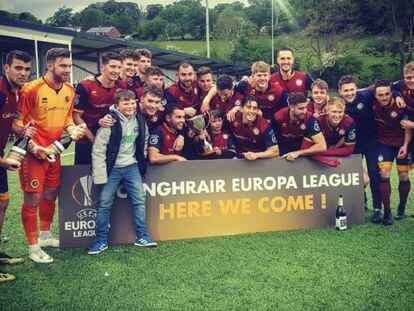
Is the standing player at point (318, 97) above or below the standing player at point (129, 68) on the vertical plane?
below

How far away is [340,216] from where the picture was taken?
558cm

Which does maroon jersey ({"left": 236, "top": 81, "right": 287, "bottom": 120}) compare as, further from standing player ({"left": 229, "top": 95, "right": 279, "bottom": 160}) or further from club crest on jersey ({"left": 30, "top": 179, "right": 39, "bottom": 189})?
club crest on jersey ({"left": 30, "top": 179, "right": 39, "bottom": 189})

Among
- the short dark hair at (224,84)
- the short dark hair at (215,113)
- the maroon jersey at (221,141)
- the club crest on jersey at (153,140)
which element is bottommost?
the maroon jersey at (221,141)

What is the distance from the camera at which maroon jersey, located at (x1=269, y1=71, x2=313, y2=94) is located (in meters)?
6.55

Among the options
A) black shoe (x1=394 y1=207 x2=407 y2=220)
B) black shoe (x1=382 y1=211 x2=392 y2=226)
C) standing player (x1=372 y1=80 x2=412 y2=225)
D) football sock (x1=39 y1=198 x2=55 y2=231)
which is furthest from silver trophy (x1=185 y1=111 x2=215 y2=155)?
black shoe (x1=394 y1=207 x2=407 y2=220)

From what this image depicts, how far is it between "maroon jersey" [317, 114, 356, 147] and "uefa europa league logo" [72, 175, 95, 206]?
321 centimetres

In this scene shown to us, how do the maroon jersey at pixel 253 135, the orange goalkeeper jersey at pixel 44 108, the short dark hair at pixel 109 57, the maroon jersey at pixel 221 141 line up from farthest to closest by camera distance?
Answer: the maroon jersey at pixel 221 141 → the maroon jersey at pixel 253 135 → the short dark hair at pixel 109 57 → the orange goalkeeper jersey at pixel 44 108

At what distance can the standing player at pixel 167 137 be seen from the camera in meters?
5.28

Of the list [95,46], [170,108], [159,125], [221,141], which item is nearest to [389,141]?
[221,141]

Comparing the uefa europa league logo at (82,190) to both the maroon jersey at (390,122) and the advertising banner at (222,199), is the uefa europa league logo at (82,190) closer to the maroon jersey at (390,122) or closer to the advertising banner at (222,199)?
the advertising banner at (222,199)

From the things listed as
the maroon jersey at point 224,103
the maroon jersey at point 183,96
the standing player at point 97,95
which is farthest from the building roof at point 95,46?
the maroon jersey at point 224,103

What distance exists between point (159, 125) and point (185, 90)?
832 millimetres

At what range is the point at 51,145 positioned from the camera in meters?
4.59

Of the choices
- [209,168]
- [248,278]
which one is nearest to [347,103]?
[209,168]
